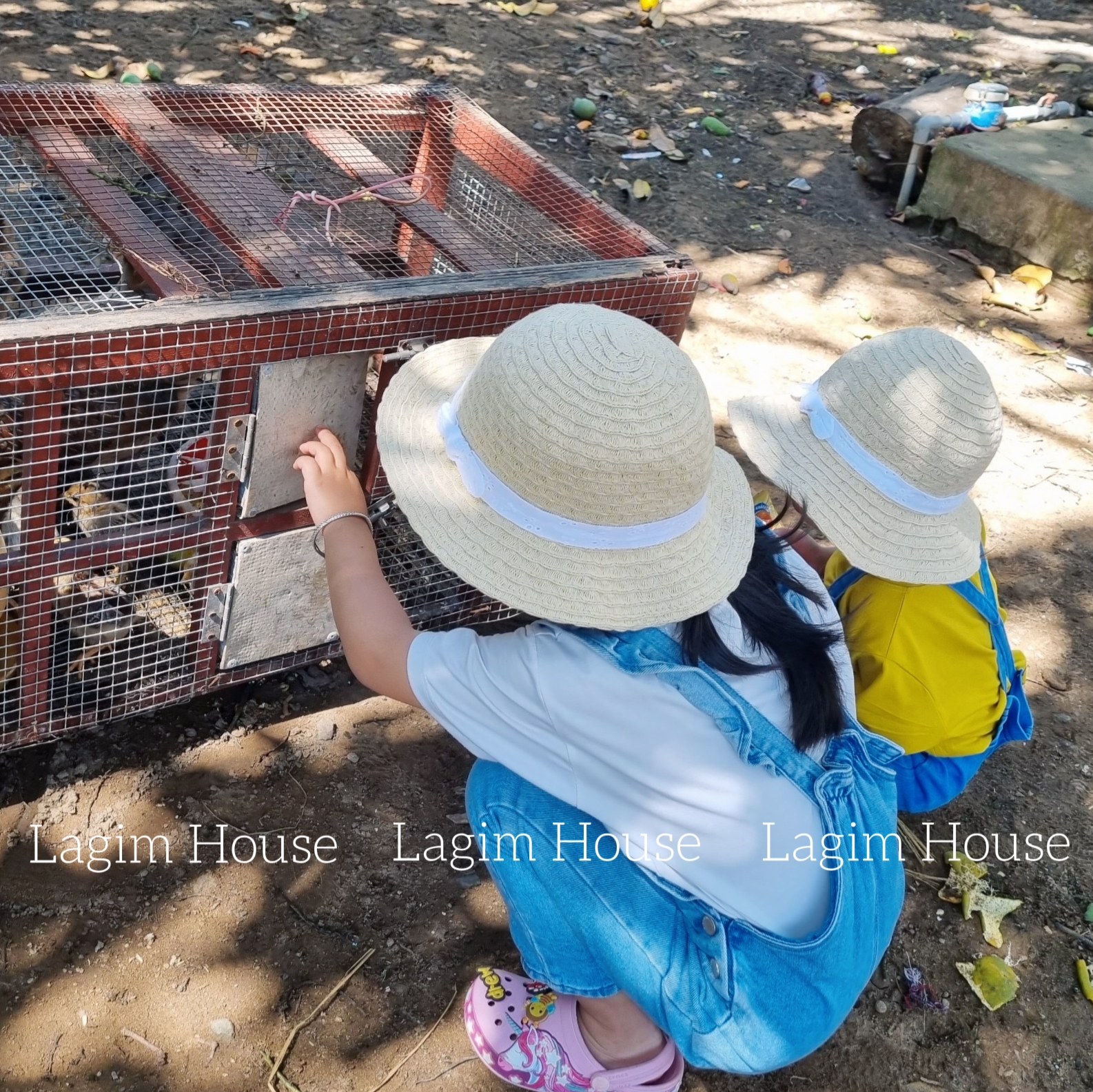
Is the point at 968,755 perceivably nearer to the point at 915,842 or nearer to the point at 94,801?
the point at 915,842

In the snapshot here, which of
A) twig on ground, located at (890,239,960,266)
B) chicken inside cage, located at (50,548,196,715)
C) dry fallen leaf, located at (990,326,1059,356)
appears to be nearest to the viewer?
chicken inside cage, located at (50,548,196,715)

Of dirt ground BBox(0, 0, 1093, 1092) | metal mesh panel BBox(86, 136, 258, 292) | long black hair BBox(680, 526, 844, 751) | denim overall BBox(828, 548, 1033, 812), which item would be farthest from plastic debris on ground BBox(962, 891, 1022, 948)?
metal mesh panel BBox(86, 136, 258, 292)

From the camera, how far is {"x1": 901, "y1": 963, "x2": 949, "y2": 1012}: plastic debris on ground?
2.10 meters

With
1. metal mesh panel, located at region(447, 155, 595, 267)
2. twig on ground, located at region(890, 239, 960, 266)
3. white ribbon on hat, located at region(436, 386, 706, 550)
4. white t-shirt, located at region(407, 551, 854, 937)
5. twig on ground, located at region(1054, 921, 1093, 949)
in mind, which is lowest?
twig on ground, located at region(1054, 921, 1093, 949)

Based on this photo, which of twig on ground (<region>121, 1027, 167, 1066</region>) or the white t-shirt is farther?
twig on ground (<region>121, 1027, 167, 1066</region>)

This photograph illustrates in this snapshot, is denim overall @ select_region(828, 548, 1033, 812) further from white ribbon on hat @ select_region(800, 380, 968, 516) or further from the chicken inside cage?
the chicken inside cage

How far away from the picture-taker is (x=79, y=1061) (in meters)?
1.78

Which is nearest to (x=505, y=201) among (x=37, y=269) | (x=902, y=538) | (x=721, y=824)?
(x=37, y=269)

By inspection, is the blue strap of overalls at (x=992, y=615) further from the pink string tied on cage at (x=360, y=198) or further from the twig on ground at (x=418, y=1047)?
the pink string tied on cage at (x=360, y=198)

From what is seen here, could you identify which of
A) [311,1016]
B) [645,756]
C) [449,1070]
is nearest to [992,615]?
[645,756]

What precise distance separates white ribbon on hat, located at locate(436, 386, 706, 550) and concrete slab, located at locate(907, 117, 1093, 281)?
3.58 meters

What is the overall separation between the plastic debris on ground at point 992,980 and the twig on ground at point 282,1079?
4.19 feet

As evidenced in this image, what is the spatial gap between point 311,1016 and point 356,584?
795 mm

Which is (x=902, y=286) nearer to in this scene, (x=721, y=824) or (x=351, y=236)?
(x=351, y=236)
